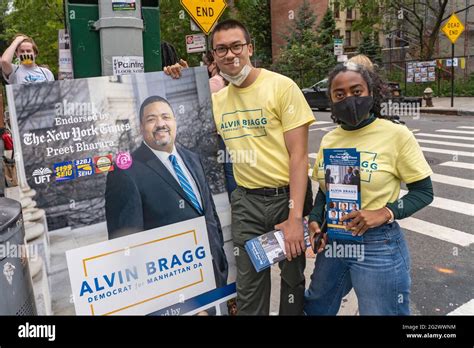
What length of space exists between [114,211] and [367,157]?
147cm

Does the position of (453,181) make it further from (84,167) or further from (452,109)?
(452,109)

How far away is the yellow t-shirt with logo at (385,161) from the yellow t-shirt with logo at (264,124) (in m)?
0.38

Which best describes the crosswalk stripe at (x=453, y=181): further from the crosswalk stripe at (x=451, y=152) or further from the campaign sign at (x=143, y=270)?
the campaign sign at (x=143, y=270)

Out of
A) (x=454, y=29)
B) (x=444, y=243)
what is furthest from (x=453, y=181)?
(x=454, y=29)

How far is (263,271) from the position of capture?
2854 millimetres

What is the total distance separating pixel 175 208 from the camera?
9.52ft

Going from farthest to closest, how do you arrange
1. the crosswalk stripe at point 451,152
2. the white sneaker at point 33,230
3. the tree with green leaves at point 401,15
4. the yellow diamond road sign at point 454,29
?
the tree with green leaves at point 401,15
the yellow diamond road sign at point 454,29
the crosswalk stripe at point 451,152
the white sneaker at point 33,230

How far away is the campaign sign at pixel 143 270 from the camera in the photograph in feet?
8.51

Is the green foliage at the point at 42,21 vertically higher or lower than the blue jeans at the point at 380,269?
higher

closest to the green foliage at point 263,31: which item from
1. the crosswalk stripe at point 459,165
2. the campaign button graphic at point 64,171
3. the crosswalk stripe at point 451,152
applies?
the crosswalk stripe at point 451,152

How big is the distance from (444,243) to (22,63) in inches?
221

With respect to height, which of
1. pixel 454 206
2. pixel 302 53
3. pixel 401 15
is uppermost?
pixel 401 15

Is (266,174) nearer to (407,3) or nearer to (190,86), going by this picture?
(190,86)

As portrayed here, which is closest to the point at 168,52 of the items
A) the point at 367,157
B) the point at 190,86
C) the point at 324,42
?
the point at 190,86
